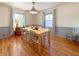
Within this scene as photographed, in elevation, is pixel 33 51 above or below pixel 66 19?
below

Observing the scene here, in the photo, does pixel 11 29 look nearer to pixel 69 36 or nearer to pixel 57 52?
pixel 57 52

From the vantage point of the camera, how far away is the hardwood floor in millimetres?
2119

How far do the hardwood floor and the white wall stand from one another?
14.1 inches

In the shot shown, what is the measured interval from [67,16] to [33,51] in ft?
3.51

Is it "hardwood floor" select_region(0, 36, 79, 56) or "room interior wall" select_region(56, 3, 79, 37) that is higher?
"room interior wall" select_region(56, 3, 79, 37)

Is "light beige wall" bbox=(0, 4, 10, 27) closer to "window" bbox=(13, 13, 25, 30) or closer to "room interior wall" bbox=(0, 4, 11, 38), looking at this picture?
"room interior wall" bbox=(0, 4, 11, 38)

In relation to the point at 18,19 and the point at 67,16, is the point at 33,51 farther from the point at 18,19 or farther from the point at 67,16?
the point at 67,16

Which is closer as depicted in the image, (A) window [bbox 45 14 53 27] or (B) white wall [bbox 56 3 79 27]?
(B) white wall [bbox 56 3 79 27]

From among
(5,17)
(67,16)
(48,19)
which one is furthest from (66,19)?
(5,17)

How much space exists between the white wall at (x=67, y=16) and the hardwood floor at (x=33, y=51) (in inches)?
14.1

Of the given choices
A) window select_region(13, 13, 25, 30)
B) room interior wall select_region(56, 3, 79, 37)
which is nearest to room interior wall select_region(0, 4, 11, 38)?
window select_region(13, 13, 25, 30)

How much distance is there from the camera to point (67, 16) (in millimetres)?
2205

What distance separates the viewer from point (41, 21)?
2.32 m

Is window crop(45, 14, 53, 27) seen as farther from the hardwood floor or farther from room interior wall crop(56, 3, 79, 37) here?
the hardwood floor
